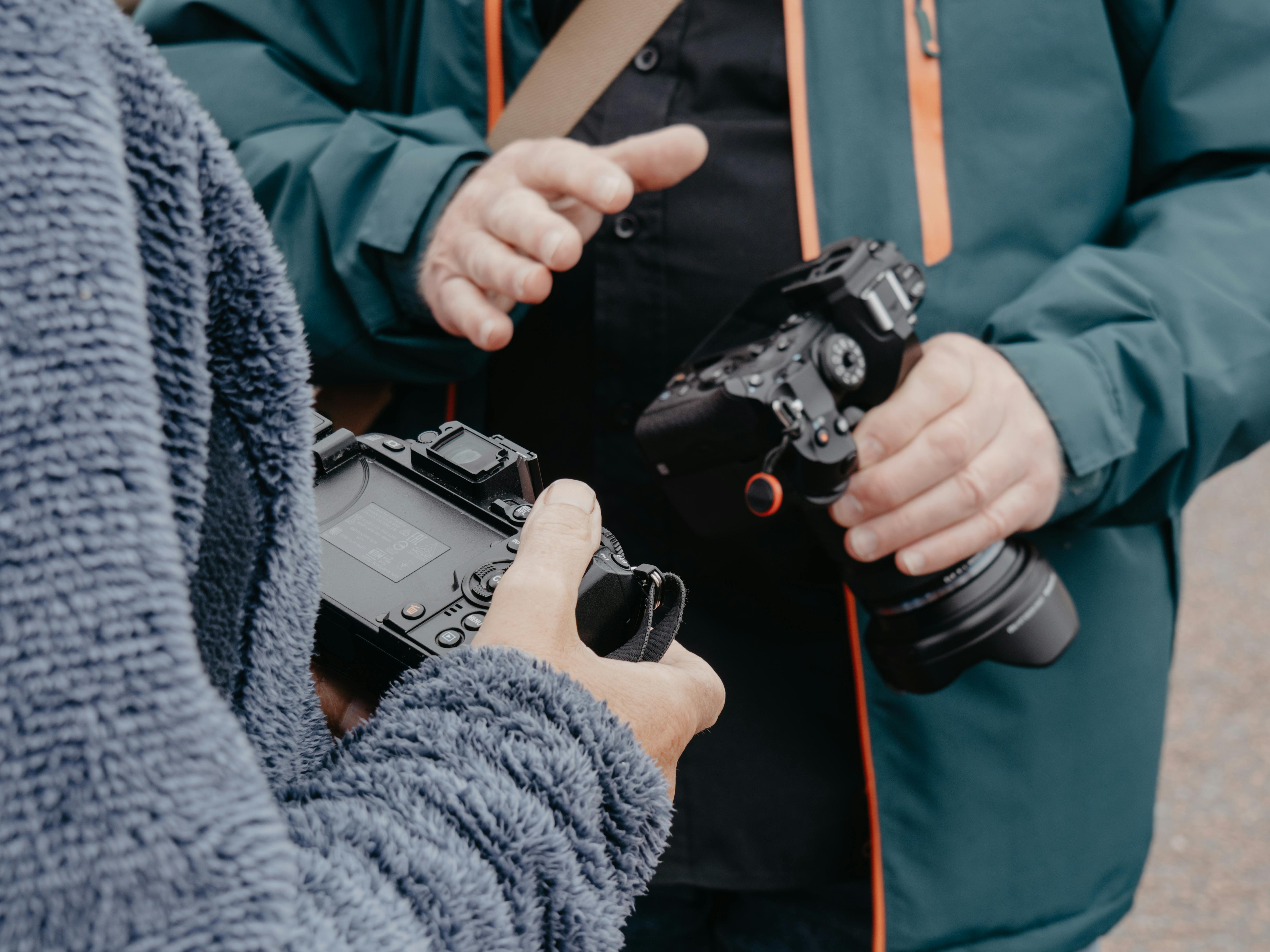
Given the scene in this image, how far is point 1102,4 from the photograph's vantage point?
920 mm

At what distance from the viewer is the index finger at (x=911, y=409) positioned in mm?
846

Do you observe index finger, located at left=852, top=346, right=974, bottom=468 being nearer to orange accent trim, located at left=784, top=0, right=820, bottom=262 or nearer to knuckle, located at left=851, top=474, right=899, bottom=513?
knuckle, located at left=851, top=474, right=899, bottom=513

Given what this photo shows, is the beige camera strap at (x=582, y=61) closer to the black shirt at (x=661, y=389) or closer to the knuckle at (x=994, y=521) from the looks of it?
the black shirt at (x=661, y=389)

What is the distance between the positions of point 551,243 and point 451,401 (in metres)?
0.26

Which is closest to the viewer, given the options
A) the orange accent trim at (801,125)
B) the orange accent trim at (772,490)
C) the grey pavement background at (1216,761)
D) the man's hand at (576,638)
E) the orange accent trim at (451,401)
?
the man's hand at (576,638)

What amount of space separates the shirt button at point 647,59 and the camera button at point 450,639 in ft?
2.11

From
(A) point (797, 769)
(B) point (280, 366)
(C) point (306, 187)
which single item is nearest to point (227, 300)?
(B) point (280, 366)

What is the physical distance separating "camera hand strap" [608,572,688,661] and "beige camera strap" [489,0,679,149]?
0.53 metres

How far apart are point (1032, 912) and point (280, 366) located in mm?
929

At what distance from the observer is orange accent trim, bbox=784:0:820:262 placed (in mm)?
904

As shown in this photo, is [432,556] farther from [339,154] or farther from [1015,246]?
[1015,246]

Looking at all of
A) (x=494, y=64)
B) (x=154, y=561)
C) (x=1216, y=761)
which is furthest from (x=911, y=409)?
(x=1216, y=761)

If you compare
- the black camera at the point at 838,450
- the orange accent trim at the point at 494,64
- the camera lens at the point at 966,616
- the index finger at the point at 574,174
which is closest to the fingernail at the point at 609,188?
the index finger at the point at 574,174

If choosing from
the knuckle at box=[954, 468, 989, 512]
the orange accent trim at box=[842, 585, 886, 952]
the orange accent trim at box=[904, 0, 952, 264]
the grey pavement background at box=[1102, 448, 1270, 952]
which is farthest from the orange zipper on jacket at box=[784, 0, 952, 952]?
the grey pavement background at box=[1102, 448, 1270, 952]
